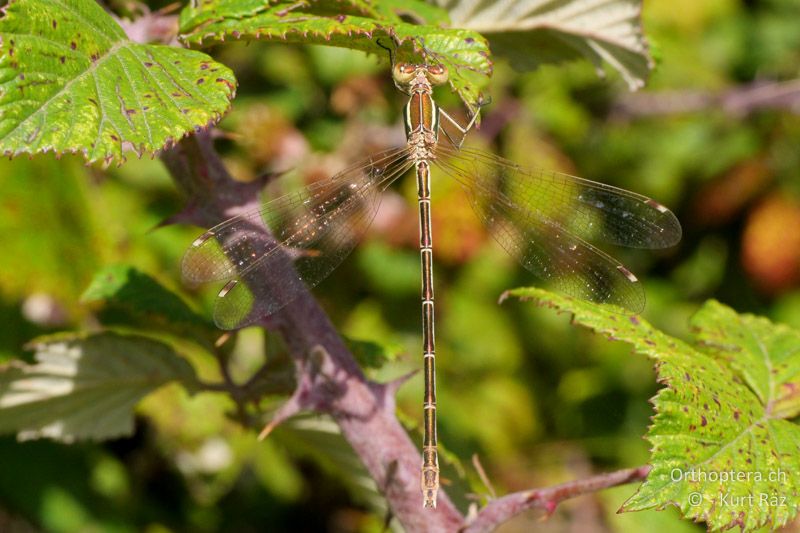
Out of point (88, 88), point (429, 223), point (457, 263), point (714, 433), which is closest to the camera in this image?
point (88, 88)

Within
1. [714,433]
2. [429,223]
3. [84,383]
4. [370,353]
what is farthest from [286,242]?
[714,433]

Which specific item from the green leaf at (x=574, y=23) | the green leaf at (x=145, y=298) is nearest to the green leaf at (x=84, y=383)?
the green leaf at (x=145, y=298)

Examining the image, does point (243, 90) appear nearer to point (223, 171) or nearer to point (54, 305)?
point (54, 305)

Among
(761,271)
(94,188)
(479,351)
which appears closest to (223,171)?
(94,188)

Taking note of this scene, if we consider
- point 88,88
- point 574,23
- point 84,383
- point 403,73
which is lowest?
point 84,383

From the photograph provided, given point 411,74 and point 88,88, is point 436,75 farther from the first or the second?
point 88,88

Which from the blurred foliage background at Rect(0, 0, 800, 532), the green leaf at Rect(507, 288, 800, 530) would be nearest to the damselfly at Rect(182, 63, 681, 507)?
the green leaf at Rect(507, 288, 800, 530)
